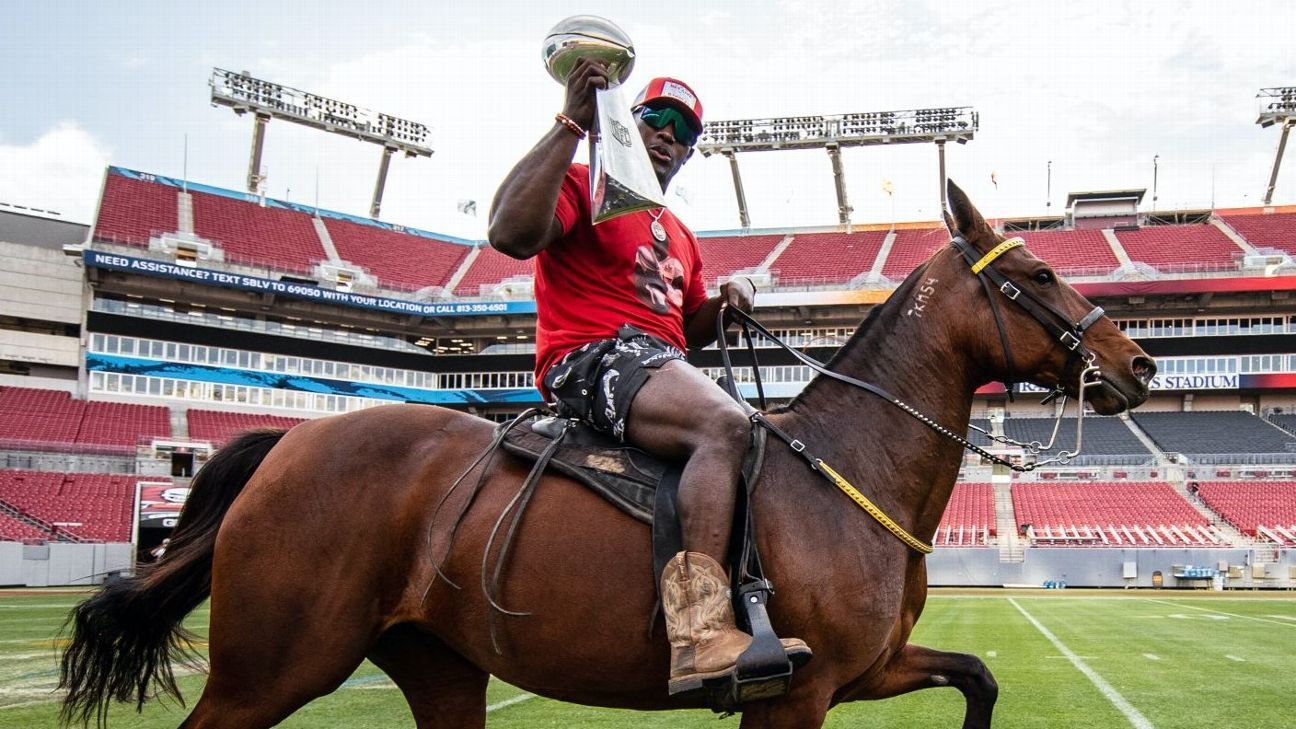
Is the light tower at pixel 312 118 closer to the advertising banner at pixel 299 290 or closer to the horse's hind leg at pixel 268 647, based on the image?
the advertising banner at pixel 299 290

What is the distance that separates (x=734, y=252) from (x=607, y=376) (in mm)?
56449

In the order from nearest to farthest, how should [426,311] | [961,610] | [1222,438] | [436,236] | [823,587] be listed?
[823,587]
[961,610]
[1222,438]
[426,311]
[436,236]

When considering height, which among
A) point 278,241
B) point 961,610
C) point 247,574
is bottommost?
point 961,610

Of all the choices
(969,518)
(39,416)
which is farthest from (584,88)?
(39,416)

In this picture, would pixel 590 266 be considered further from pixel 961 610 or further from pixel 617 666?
pixel 961 610

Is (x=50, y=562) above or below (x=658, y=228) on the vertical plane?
below

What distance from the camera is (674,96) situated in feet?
12.3

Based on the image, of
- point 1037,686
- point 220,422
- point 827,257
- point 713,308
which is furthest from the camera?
point 827,257

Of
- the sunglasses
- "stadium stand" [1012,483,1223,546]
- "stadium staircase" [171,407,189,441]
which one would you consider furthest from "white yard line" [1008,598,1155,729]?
"stadium staircase" [171,407,189,441]

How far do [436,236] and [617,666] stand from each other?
6268 centimetres

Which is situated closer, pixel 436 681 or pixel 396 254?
pixel 436 681

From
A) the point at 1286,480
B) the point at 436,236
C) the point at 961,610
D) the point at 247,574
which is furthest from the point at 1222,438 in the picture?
the point at 247,574

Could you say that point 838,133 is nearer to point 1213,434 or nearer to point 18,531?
point 1213,434

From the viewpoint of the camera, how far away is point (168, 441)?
40.6 meters
